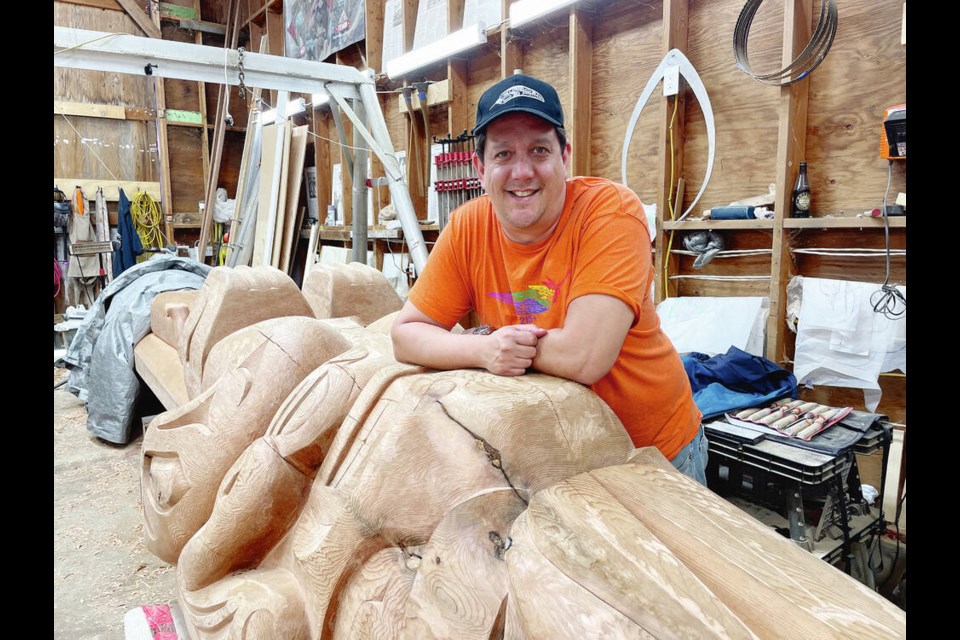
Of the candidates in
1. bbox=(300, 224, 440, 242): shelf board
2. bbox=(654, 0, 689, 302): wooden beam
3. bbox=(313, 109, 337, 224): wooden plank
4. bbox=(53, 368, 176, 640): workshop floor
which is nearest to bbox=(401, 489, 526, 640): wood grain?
bbox=(53, 368, 176, 640): workshop floor

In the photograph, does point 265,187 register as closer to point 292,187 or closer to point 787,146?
point 292,187

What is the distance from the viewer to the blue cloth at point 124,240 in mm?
8391

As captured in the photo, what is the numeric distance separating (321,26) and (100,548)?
6125 millimetres

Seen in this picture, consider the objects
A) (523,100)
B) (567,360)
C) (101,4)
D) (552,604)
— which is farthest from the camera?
(101,4)

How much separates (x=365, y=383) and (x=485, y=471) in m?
0.49

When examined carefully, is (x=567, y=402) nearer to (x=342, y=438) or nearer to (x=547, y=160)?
(x=342, y=438)

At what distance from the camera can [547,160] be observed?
5.19 feet

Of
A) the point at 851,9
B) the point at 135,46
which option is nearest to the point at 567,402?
the point at 851,9

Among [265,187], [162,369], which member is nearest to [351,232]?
[265,187]

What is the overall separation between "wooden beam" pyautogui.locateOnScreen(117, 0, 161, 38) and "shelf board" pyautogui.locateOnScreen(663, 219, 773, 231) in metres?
8.42

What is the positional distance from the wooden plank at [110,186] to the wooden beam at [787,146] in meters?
8.53

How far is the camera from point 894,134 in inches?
109
